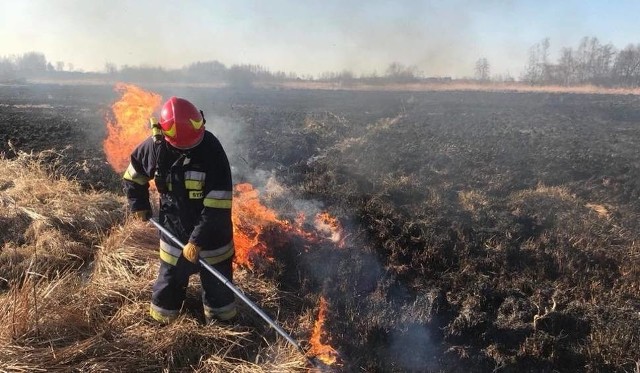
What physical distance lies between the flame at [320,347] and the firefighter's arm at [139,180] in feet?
5.61

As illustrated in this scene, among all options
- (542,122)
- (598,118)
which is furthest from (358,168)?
(598,118)

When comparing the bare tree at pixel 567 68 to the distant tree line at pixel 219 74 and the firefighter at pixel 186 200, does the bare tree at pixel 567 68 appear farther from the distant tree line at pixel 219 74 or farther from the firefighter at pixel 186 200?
the firefighter at pixel 186 200

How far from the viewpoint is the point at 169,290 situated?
12.3ft

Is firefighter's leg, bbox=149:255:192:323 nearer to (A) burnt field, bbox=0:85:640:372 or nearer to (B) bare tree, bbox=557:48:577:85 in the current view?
Answer: (A) burnt field, bbox=0:85:640:372

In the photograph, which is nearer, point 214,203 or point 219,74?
point 214,203

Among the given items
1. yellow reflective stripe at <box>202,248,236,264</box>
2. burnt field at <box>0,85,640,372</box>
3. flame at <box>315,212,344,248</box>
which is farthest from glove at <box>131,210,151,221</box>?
flame at <box>315,212,344,248</box>

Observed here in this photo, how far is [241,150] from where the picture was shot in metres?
10.5

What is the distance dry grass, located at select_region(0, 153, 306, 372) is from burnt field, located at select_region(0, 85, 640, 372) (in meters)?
0.82

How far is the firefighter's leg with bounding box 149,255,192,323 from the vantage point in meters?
3.73

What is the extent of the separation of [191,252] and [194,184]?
20.1 inches

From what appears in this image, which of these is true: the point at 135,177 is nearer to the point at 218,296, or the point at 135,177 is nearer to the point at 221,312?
the point at 218,296

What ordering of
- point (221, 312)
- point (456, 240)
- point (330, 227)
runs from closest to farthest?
point (221, 312) → point (330, 227) → point (456, 240)

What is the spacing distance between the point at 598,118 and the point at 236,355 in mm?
18525

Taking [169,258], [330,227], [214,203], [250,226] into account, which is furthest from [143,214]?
[330,227]
